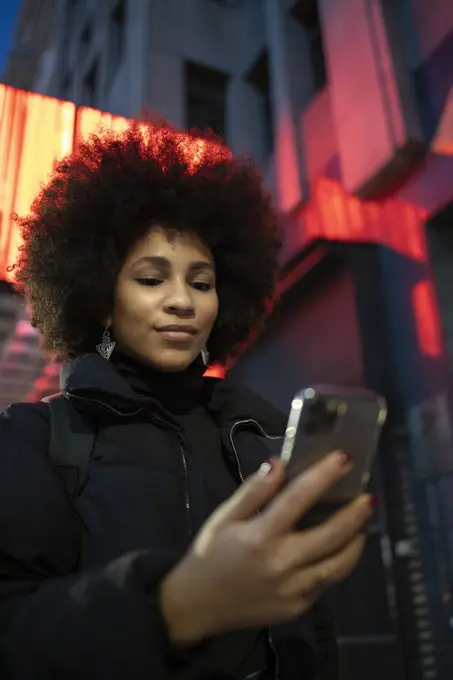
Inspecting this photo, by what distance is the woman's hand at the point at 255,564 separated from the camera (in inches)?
24.2

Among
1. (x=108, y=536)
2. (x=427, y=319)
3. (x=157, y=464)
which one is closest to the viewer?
(x=108, y=536)

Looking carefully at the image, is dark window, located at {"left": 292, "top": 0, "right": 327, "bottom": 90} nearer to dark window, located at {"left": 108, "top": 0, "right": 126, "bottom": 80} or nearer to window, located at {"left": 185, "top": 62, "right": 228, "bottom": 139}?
window, located at {"left": 185, "top": 62, "right": 228, "bottom": 139}

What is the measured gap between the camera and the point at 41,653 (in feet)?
2.08

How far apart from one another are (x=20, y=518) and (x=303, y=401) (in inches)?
17.8

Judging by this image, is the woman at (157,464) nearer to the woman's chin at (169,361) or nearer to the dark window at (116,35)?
the woman's chin at (169,361)

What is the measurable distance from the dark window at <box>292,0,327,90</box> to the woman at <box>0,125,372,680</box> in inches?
118

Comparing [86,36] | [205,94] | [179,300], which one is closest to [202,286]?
[179,300]

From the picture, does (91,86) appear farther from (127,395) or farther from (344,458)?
(344,458)

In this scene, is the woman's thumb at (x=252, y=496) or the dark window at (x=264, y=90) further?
the dark window at (x=264, y=90)

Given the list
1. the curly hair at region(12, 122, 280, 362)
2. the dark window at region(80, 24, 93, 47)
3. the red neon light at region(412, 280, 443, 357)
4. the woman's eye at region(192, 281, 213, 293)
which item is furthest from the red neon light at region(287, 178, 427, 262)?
the dark window at region(80, 24, 93, 47)

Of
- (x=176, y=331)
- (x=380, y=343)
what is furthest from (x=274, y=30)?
(x=176, y=331)

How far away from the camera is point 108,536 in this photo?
0.89 metres

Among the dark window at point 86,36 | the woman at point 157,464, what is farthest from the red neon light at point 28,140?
the dark window at point 86,36

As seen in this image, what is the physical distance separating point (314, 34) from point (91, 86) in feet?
10.4
